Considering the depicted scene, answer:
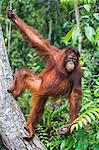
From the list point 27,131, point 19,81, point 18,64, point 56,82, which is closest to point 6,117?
point 27,131

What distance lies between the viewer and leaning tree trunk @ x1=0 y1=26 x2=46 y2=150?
10.0 feet

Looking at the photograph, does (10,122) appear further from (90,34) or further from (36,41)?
(90,34)

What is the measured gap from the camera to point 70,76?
3.55m

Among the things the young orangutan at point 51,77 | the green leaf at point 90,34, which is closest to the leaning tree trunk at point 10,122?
the young orangutan at point 51,77

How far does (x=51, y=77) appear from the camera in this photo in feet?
11.7

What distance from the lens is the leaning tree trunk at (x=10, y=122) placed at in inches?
120

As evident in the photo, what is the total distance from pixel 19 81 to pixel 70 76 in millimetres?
467

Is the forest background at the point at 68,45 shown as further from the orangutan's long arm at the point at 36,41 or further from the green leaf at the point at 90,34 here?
the orangutan's long arm at the point at 36,41

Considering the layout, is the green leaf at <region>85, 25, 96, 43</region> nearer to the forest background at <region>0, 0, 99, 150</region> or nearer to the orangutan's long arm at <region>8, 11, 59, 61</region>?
the forest background at <region>0, 0, 99, 150</region>

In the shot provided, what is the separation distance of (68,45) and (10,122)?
95.7 inches

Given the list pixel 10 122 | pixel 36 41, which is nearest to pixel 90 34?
pixel 36 41

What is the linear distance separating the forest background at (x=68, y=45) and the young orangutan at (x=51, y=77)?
174 mm

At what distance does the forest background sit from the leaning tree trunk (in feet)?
1.07

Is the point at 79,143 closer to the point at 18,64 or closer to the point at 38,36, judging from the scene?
the point at 38,36
